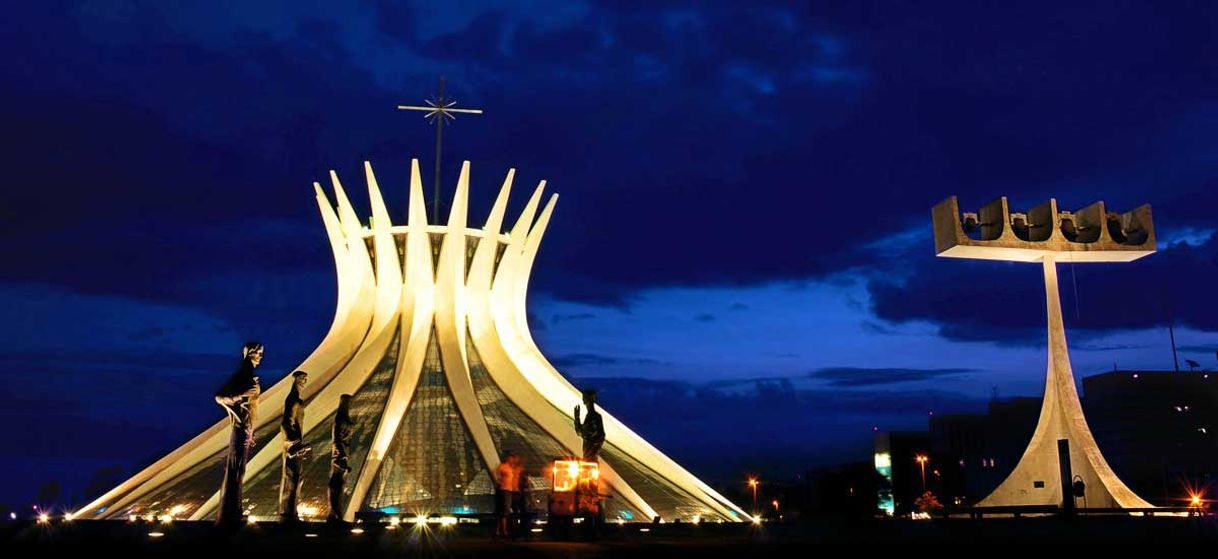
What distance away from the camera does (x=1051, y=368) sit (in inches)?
1176

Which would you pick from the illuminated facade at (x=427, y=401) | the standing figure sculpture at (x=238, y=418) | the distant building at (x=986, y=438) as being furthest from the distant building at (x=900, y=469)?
the standing figure sculpture at (x=238, y=418)

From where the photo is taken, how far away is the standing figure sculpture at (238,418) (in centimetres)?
1273

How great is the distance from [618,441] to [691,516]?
3994mm

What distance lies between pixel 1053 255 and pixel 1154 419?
70237mm

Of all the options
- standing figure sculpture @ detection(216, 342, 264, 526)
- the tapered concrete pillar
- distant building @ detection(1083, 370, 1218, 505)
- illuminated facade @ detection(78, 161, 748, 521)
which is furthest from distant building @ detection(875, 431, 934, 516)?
standing figure sculpture @ detection(216, 342, 264, 526)

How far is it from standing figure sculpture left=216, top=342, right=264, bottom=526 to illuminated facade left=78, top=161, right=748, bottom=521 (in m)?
6.59

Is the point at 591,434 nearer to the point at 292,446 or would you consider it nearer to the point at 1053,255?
the point at 292,446

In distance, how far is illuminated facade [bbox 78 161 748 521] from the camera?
829 inches

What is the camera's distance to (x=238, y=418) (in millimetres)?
12852

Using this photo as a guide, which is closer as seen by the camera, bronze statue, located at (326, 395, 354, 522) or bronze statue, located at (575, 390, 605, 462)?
bronze statue, located at (575, 390, 605, 462)

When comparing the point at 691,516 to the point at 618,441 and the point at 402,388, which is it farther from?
the point at 402,388

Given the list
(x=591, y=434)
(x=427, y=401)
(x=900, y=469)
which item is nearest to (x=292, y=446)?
(x=591, y=434)

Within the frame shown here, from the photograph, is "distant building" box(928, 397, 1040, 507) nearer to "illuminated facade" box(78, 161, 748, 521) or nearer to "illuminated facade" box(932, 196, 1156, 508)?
"illuminated facade" box(932, 196, 1156, 508)

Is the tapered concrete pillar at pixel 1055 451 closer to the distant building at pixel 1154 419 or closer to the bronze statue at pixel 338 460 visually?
the bronze statue at pixel 338 460
